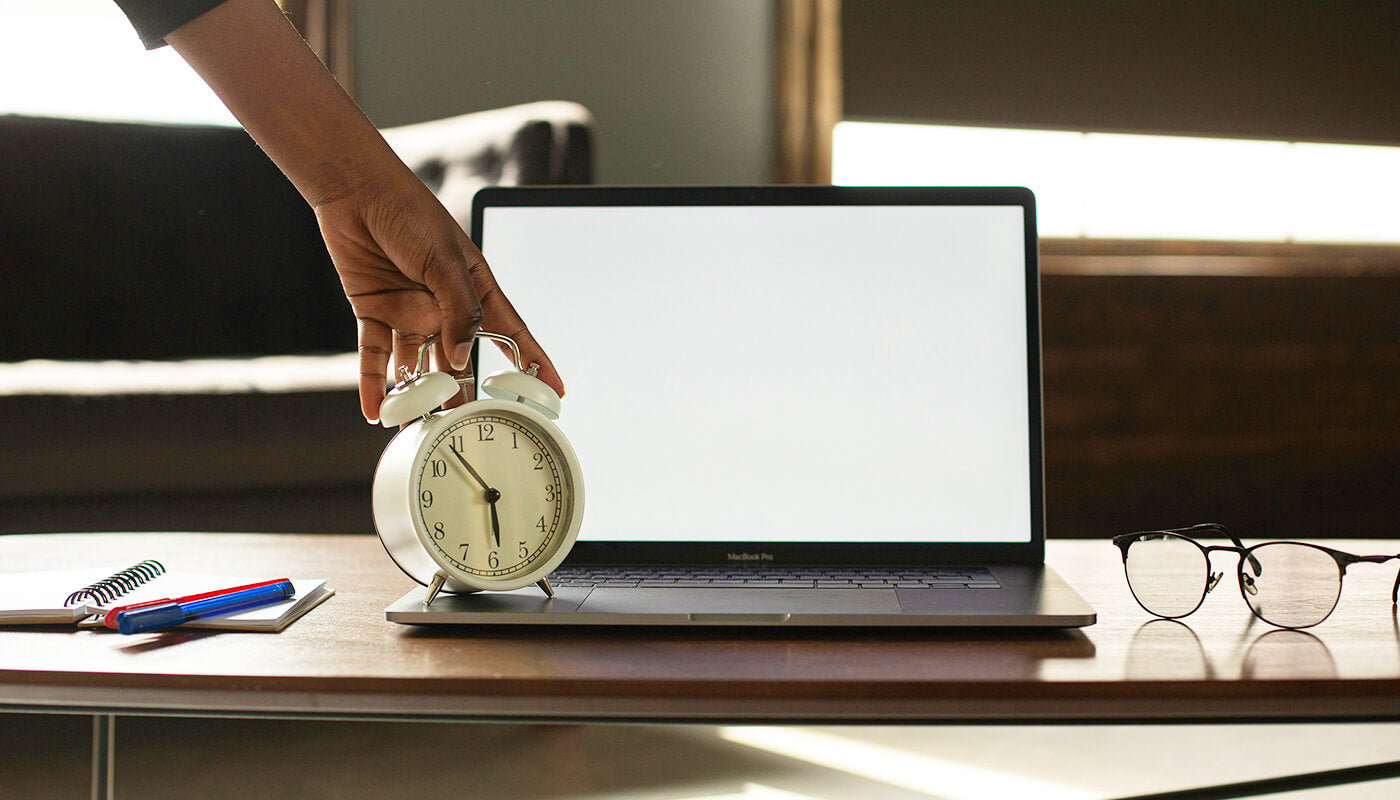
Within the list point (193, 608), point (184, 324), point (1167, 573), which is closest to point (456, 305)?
point (193, 608)

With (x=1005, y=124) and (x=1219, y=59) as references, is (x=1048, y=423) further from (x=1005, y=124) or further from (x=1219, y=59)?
(x=1219, y=59)

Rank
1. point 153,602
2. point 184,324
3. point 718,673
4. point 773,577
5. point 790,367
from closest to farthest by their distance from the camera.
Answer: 1. point 718,673
2. point 153,602
3. point 773,577
4. point 790,367
5. point 184,324

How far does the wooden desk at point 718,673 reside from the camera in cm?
45

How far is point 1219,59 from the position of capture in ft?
8.22

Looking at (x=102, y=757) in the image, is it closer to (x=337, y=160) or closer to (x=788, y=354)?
(x=337, y=160)

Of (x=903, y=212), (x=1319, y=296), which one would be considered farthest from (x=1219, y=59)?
(x=903, y=212)

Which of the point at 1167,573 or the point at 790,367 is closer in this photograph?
the point at 1167,573

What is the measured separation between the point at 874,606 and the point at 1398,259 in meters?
2.71

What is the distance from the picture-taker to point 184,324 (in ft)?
6.86

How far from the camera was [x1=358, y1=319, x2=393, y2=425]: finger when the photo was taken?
27.5 inches

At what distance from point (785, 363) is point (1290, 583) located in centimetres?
38

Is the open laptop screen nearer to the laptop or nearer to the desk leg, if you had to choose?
the laptop

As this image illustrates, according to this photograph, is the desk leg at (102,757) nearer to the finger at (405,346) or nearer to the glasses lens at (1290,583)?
the finger at (405,346)

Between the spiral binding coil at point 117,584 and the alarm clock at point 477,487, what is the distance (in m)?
0.18
